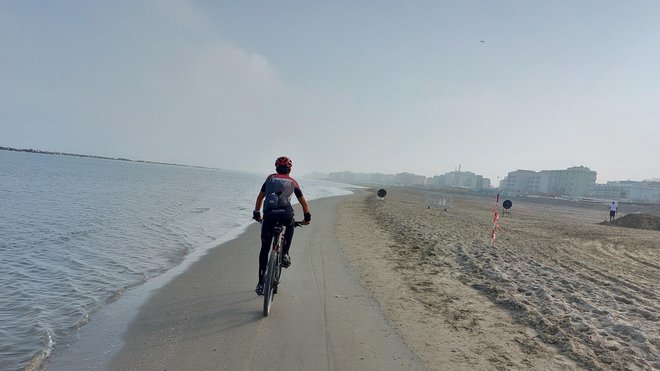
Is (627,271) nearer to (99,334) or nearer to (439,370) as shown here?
(439,370)

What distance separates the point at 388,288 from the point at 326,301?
1444 millimetres

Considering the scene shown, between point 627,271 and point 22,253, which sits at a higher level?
point 627,271

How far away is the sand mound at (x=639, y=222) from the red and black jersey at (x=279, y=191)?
2931 centimetres

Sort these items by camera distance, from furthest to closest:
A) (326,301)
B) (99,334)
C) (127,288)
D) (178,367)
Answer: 1. (127,288)
2. (326,301)
3. (99,334)
4. (178,367)

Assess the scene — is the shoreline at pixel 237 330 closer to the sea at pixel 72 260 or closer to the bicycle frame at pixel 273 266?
the bicycle frame at pixel 273 266

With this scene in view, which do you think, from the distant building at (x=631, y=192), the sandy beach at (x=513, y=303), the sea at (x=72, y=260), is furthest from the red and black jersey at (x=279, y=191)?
the distant building at (x=631, y=192)

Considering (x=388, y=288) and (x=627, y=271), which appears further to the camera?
(x=627, y=271)

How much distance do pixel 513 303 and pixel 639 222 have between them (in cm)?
2719

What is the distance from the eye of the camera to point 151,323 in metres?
5.07

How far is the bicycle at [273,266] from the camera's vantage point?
5.39 metres

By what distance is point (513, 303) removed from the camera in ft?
20.5

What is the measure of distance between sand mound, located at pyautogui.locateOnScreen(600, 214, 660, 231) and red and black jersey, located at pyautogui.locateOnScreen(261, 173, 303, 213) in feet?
96.2

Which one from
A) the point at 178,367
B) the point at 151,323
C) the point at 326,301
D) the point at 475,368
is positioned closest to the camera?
the point at 178,367

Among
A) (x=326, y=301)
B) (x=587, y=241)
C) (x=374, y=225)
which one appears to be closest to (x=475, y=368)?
(x=326, y=301)
